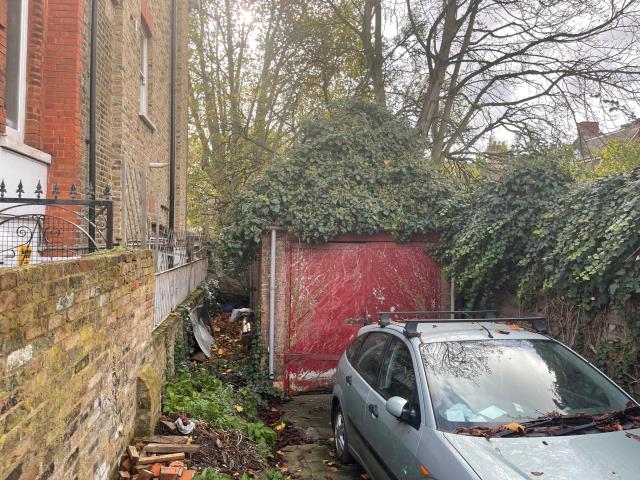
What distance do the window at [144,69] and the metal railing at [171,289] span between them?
3.39m

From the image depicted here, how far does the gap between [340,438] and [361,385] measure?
92cm

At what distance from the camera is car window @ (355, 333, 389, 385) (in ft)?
15.1

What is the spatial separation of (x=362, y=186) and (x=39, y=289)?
21.7 ft

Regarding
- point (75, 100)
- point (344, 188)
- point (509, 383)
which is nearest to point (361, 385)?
point (509, 383)

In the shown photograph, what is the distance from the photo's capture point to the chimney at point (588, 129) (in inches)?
409

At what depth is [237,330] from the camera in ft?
35.9

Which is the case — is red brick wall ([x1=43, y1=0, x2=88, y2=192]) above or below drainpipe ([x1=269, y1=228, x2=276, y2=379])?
above

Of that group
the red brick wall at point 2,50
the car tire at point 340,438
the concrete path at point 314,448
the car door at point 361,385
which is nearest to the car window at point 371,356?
the car door at point 361,385

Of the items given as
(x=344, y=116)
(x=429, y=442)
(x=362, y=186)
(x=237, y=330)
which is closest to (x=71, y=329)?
(x=429, y=442)

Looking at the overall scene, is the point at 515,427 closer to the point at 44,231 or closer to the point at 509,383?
the point at 509,383

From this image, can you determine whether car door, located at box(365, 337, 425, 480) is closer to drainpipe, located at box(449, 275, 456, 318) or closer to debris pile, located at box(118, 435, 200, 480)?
debris pile, located at box(118, 435, 200, 480)

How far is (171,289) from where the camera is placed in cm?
735

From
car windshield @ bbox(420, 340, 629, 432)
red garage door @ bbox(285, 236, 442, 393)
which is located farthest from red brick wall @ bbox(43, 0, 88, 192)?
car windshield @ bbox(420, 340, 629, 432)

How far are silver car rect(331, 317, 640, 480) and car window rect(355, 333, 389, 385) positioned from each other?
0.02 metres
